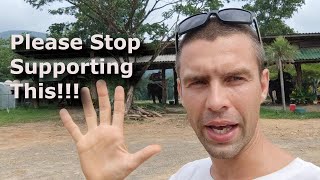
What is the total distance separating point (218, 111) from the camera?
4.00ft

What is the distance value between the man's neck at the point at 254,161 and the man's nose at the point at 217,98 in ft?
0.68

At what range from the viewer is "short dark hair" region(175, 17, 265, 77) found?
1.32 m

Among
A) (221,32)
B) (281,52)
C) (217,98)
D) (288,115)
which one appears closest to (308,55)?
(281,52)

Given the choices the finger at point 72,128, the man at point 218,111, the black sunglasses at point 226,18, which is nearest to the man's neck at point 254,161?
the man at point 218,111

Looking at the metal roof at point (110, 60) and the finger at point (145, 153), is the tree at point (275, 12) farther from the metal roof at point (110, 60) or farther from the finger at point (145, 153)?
the finger at point (145, 153)

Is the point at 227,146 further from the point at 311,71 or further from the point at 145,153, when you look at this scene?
the point at 311,71

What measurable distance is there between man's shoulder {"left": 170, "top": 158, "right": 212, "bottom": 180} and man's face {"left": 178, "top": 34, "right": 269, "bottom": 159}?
24cm

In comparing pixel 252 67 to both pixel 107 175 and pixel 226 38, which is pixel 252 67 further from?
pixel 107 175

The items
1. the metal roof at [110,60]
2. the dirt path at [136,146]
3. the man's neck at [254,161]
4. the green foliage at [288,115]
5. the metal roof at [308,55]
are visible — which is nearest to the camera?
the man's neck at [254,161]

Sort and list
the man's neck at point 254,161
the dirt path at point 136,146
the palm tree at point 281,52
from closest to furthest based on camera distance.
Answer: the man's neck at point 254,161 → the dirt path at point 136,146 → the palm tree at point 281,52

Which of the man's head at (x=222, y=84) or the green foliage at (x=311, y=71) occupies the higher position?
the green foliage at (x=311, y=71)

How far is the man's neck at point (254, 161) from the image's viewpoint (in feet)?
4.31

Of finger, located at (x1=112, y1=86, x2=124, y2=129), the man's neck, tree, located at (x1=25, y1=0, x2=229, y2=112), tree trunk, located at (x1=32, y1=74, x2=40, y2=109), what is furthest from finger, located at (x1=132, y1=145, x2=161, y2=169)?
tree trunk, located at (x1=32, y1=74, x2=40, y2=109)

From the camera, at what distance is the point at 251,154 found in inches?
53.0
